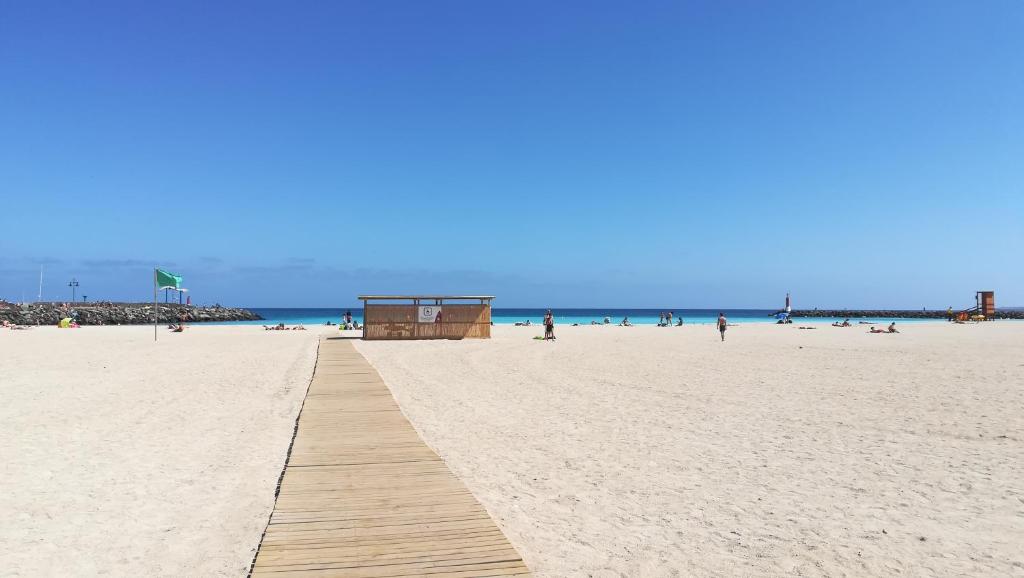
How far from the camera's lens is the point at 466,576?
10.9 ft

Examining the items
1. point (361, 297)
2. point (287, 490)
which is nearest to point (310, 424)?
point (287, 490)

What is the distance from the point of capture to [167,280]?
25234 mm

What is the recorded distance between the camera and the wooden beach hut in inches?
1021

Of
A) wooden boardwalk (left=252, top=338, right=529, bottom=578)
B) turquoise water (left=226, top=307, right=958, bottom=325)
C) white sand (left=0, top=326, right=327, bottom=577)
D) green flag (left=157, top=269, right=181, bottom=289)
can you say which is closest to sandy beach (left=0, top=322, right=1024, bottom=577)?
white sand (left=0, top=326, right=327, bottom=577)

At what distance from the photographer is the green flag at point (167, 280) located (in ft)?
81.8

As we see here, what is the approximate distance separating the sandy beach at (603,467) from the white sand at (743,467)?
3 cm

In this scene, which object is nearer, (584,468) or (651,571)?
(651,571)

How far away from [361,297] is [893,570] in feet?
76.9

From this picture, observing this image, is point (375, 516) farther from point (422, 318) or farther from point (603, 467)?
point (422, 318)

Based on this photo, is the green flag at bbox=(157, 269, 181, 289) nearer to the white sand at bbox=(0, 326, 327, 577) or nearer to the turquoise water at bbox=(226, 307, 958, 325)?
the white sand at bbox=(0, 326, 327, 577)

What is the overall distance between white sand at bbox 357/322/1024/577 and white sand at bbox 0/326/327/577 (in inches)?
81.6

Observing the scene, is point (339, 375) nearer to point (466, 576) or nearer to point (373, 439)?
point (373, 439)

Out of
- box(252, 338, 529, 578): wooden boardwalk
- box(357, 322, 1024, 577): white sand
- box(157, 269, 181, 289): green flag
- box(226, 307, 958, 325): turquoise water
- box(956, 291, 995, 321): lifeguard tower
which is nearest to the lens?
Result: box(252, 338, 529, 578): wooden boardwalk

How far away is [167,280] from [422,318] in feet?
36.9
